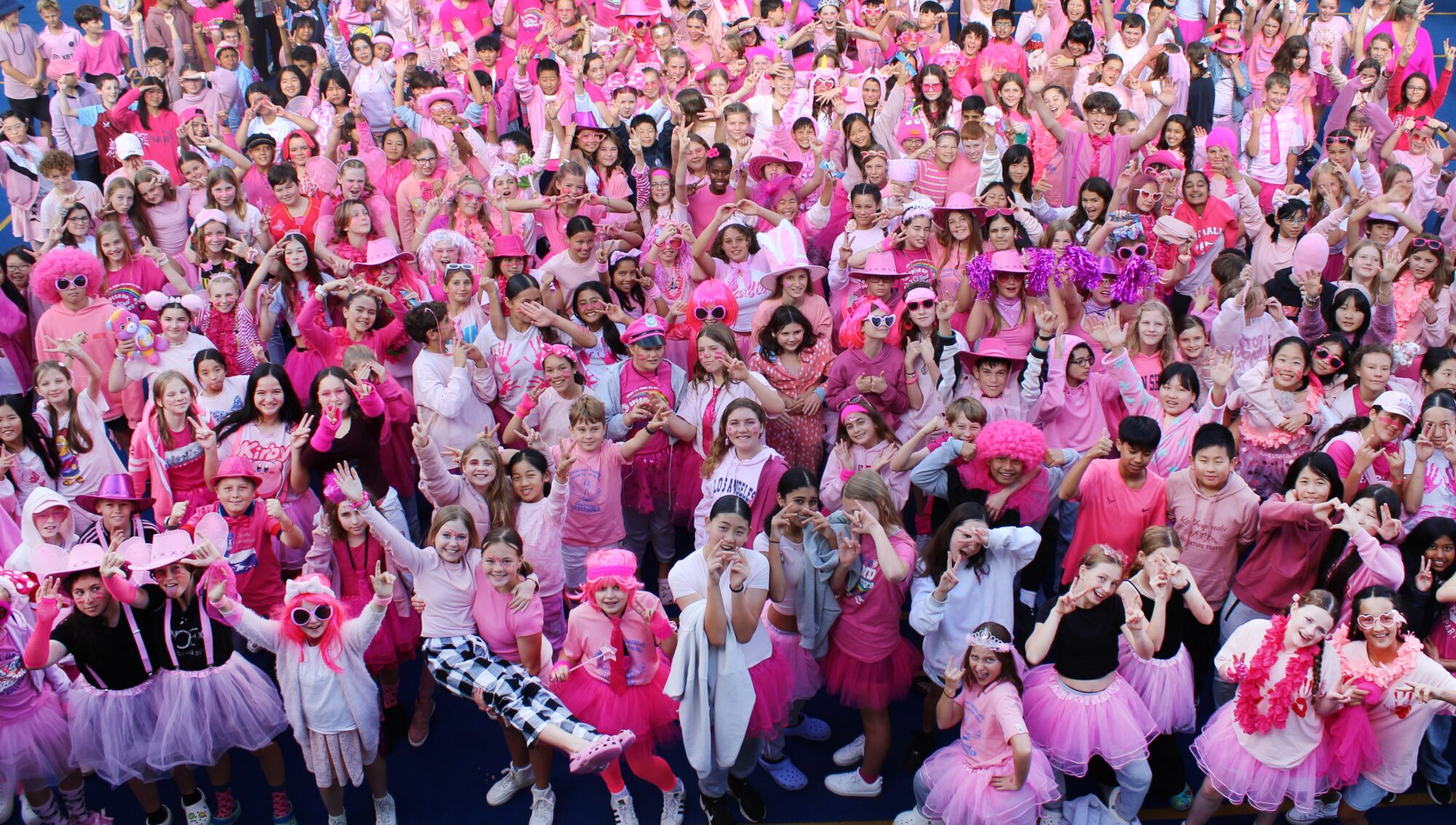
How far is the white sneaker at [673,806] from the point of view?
4797 millimetres

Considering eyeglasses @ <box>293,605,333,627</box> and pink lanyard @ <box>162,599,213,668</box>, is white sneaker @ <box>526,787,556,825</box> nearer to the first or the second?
eyeglasses @ <box>293,605,333,627</box>

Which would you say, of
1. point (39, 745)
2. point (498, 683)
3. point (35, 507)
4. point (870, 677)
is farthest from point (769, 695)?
point (35, 507)

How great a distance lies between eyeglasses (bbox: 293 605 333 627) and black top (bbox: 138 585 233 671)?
51 centimetres

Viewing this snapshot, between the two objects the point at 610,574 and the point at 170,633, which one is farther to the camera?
the point at 170,633

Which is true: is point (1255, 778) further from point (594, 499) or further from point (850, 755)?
point (594, 499)

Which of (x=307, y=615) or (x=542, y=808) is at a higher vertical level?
(x=307, y=615)

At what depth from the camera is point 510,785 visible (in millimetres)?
5031

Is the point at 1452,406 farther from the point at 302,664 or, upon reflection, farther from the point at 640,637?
the point at 302,664

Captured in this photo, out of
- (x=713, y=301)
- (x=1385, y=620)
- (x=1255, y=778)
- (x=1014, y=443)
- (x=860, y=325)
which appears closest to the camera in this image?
(x=1385, y=620)

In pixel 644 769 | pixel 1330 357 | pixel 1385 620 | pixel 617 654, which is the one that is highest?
pixel 1330 357

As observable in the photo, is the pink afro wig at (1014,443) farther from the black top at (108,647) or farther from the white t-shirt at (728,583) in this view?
the black top at (108,647)

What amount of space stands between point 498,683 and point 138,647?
144 centimetres

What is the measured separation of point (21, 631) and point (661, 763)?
8.92 feet

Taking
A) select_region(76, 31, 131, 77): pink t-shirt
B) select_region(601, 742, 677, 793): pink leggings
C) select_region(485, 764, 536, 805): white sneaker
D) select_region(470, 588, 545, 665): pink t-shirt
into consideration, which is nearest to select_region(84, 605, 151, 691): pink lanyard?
select_region(470, 588, 545, 665): pink t-shirt
